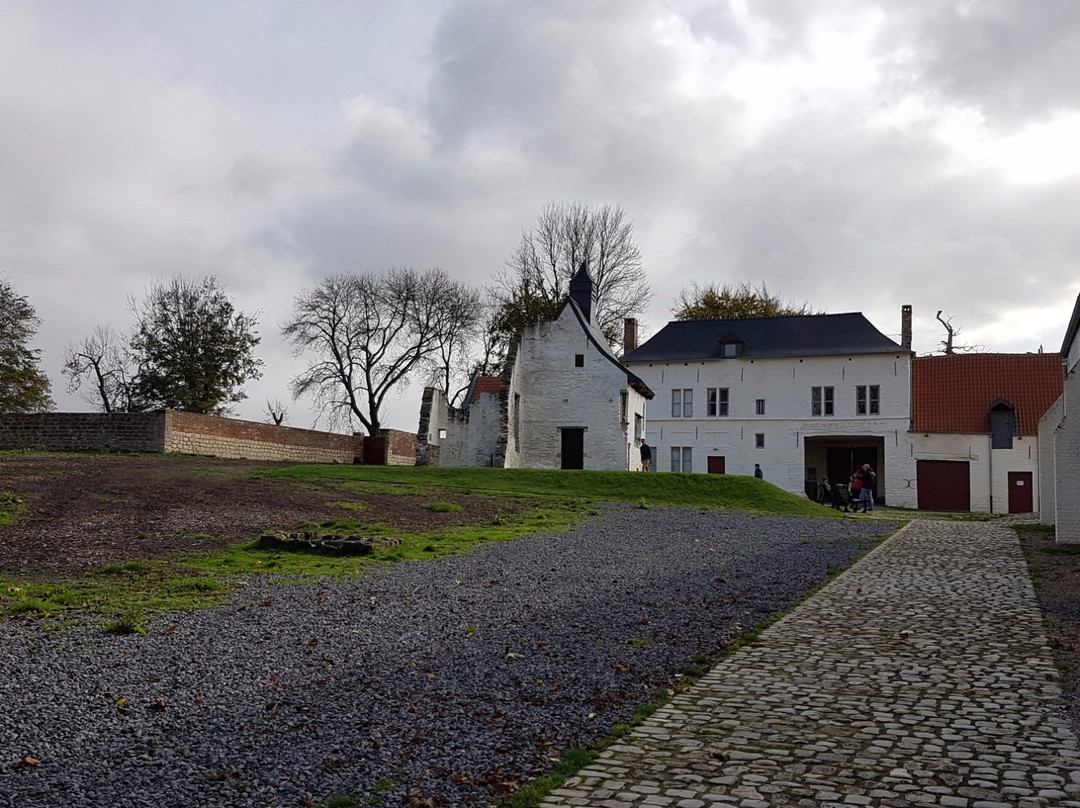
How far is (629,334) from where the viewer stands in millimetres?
50406

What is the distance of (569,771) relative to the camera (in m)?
4.84

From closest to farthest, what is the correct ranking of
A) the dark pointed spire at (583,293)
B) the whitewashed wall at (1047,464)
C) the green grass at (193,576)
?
1. the green grass at (193,576)
2. the whitewashed wall at (1047,464)
3. the dark pointed spire at (583,293)

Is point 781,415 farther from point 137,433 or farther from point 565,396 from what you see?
point 137,433

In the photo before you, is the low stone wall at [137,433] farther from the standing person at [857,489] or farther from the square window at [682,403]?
the square window at [682,403]

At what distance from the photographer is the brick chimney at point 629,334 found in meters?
50.2

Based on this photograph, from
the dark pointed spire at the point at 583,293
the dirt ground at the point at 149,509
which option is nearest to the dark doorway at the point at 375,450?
the dark pointed spire at the point at 583,293

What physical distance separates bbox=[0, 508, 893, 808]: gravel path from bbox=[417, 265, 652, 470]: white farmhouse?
23734mm

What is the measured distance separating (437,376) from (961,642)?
43.6 meters

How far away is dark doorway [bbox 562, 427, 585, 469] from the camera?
36.0 metres

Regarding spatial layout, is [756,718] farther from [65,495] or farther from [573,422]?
[573,422]

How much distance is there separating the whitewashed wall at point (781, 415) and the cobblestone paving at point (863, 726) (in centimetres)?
3533

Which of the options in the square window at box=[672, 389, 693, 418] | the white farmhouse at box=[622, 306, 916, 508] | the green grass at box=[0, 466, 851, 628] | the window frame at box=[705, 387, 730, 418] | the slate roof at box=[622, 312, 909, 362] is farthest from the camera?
the square window at box=[672, 389, 693, 418]

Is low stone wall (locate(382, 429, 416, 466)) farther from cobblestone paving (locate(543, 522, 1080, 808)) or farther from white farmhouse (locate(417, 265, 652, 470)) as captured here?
cobblestone paving (locate(543, 522, 1080, 808))

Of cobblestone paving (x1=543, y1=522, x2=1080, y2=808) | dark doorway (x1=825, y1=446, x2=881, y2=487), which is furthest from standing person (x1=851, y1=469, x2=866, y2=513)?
cobblestone paving (x1=543, y1=522, x2=1080, y2=808)
